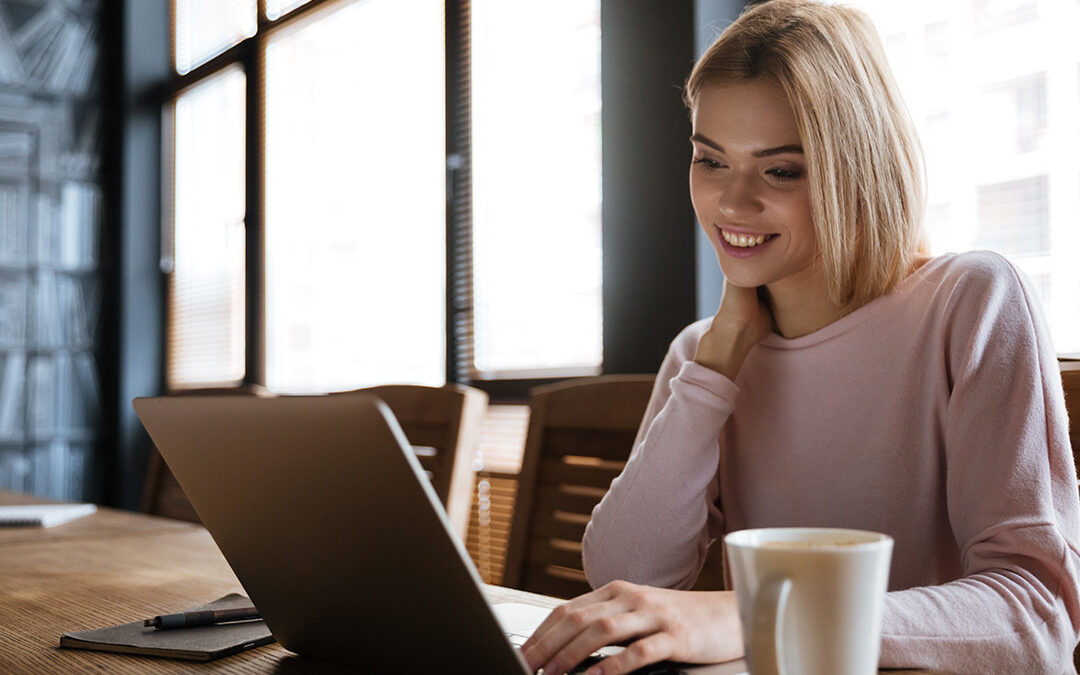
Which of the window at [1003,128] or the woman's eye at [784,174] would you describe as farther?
the window at [1003,128]

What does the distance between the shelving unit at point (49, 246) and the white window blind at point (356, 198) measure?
1.05 m

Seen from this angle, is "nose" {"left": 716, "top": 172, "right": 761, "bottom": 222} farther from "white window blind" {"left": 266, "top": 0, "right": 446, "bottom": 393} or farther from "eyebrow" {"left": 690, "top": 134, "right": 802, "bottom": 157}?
"white window blind" {"left": 266, "top": 0, "right": 446, "bottom": 393}

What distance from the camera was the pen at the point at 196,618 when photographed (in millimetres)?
794

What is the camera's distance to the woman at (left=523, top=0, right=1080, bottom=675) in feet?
2.71

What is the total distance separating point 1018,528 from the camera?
0.79 meters

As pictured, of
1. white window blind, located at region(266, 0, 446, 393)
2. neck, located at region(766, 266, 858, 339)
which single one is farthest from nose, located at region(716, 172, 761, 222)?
white window blind, located at region(266, 0, 446, 393)

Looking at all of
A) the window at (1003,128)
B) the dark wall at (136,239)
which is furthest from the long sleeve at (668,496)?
the dark wall at (136,239)

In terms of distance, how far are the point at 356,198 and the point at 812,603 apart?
3008 mm

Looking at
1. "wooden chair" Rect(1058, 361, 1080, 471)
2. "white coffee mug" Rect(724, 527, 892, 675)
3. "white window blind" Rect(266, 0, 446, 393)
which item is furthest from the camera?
"white window blind" Rect(266, 0, 446, 393)

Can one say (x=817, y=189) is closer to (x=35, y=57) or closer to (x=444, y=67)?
(x=444, y=67)

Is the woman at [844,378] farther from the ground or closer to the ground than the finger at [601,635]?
farther from the ground

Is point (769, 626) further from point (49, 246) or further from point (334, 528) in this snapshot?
point (49, 246)

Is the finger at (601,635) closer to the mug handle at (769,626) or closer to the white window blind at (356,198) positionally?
the mug handle at (769,626)

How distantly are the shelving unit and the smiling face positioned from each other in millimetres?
3757
